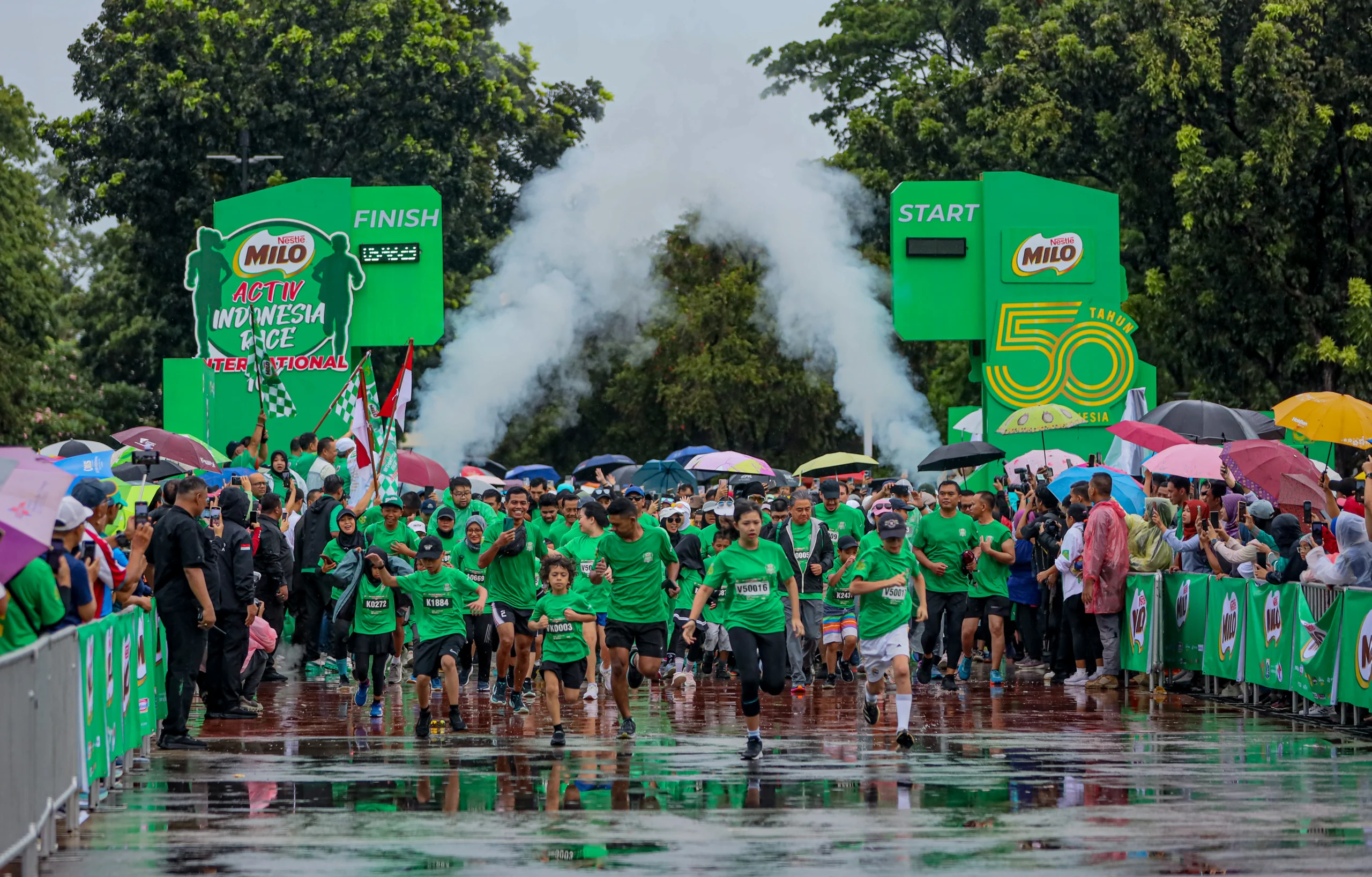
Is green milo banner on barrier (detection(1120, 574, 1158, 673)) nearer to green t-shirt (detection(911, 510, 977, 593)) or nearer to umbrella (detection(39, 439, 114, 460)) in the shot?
green t-shirt (detection(911, 510, 977, 593))

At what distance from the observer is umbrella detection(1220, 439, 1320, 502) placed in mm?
17328

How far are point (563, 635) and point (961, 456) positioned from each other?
1338 centimetres

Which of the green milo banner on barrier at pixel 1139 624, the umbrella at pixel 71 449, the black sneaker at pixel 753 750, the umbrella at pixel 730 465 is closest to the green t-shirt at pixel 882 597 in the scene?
the black sneaker at pixel 753 750

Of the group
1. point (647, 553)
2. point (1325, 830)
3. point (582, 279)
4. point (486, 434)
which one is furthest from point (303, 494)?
point (582, 279)

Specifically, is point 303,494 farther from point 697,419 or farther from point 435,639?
point 697,419

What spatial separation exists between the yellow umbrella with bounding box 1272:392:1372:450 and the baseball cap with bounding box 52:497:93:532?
12.2 metres

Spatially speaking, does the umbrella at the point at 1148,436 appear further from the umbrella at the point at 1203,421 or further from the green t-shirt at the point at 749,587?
the green t-shirt at the point at 749,587

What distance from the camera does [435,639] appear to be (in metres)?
14.9

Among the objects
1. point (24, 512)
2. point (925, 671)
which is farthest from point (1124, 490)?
point (24, 512)

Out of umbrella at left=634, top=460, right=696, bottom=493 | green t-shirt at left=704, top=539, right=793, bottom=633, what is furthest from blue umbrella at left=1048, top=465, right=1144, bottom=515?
umbrella at left=634, top=460, right=696, bottom=493

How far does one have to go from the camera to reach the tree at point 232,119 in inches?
1842

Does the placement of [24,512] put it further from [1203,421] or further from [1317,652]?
[1203,421]

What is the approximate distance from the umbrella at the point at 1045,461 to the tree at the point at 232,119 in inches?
852

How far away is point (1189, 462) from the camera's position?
18781mm
